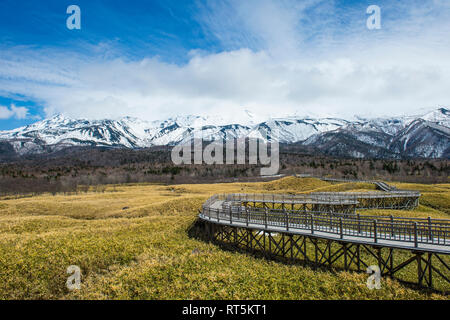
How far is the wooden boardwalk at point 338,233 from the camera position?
797 inches

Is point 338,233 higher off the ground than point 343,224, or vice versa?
point 343,224

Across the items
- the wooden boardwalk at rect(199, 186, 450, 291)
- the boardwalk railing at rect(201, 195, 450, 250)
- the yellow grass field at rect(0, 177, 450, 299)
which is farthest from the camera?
the boardwalk railing at rect(201, 195, 450, 250)

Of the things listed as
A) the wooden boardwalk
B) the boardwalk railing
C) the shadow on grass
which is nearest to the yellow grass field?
the shadow on grass

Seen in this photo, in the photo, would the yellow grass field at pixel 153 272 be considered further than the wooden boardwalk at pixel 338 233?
No

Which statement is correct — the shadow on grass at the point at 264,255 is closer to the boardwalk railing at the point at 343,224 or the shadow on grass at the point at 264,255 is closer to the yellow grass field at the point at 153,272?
the yellow grass field at the point at 153,272

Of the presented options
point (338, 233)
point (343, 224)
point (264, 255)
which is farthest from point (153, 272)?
point (343, 224)

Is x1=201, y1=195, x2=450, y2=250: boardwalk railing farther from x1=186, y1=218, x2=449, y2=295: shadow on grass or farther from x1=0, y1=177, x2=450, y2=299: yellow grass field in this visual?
x1=0, y1=177, x2=450, y2=299: yellow grass field

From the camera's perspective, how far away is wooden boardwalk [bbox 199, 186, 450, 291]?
2023 cm

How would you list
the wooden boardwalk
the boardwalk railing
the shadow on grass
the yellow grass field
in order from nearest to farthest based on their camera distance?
the yellow grass field
the wooden boardwalk
the shadow on grass
the boardwalk railing

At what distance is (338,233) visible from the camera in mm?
23266

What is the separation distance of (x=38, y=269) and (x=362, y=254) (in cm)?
3396

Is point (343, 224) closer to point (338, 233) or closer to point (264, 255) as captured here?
point (338, 233)

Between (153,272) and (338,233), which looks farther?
(338,233)

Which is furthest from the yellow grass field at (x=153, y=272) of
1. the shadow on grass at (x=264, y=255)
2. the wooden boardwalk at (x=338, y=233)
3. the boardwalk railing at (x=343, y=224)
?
the boardwalk railing at (x=343, y=224)
